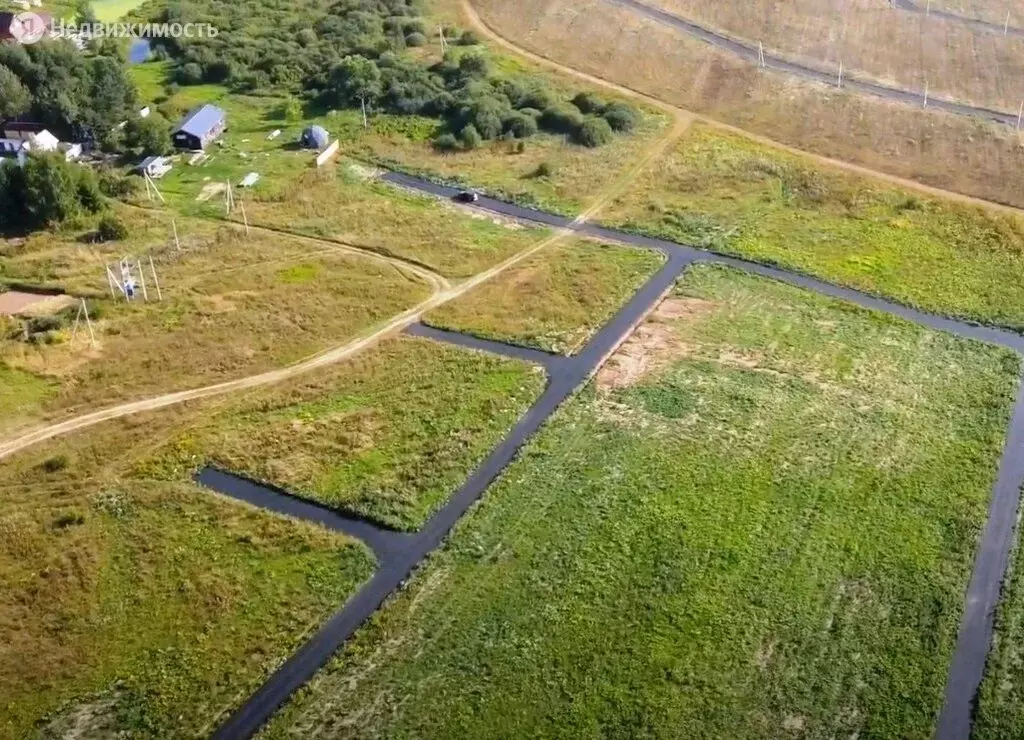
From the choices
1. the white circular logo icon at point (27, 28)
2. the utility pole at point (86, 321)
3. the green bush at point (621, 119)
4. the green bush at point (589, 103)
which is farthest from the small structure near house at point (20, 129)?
the green bush at point (621, 119)

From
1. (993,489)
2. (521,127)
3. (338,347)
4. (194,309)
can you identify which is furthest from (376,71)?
(993,489)

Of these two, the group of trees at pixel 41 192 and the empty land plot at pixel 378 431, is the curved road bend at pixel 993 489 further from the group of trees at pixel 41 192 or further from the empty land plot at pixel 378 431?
the group of trees at pixel 41 192

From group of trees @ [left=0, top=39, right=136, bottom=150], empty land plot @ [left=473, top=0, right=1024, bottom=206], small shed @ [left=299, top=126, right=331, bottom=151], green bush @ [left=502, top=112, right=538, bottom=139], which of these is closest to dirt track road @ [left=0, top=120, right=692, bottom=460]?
green bush @ [left=502, top=112, right=538, bottom=139]

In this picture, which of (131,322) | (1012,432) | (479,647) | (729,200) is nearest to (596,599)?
(479,647)

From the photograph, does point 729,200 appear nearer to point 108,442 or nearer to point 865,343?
Answer: point 865,343

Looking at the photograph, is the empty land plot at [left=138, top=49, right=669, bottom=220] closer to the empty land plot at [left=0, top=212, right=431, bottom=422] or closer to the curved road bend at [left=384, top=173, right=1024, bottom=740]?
the curved road bend at [left=384, top=173, right=1024, bottom=740]

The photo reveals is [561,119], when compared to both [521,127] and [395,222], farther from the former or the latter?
[395,222]
